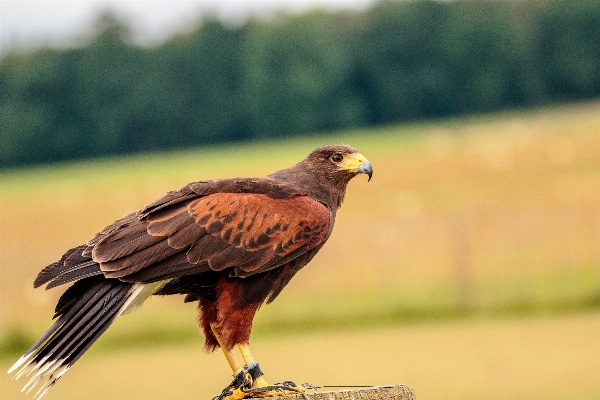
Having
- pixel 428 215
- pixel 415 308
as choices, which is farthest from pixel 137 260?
pixel 428 215

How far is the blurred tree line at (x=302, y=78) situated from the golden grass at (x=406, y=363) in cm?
5911

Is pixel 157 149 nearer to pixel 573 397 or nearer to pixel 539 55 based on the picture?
pixel 539 55

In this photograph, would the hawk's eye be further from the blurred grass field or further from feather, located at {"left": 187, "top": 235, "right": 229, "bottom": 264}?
the blurred grass field

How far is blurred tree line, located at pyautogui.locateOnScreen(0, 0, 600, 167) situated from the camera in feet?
264

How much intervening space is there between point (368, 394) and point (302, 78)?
266 feet

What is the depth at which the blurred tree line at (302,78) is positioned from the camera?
264ft

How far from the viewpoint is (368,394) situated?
19.4 ft

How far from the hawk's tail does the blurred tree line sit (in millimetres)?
71767

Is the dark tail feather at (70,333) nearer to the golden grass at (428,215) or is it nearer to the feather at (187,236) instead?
the feather at (187,236)

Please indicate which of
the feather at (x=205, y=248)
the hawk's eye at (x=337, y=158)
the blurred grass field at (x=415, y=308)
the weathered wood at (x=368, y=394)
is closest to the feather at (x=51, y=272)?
the feather at (x=205, y=248)

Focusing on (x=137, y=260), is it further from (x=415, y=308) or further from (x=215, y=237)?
(x=415, y=308)

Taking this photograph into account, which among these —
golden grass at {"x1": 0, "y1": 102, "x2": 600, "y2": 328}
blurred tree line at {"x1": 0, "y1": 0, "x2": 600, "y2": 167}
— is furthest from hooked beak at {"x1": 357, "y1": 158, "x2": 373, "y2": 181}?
blurred tree line at {"x1": 0, "y1": 0, "x2": 600, "y2": 167}

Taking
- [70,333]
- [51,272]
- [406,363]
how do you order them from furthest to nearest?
[406,363]
[51,272]
[70,333]

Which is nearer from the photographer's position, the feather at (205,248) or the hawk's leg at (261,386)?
the hawk's leg at (261,386)
